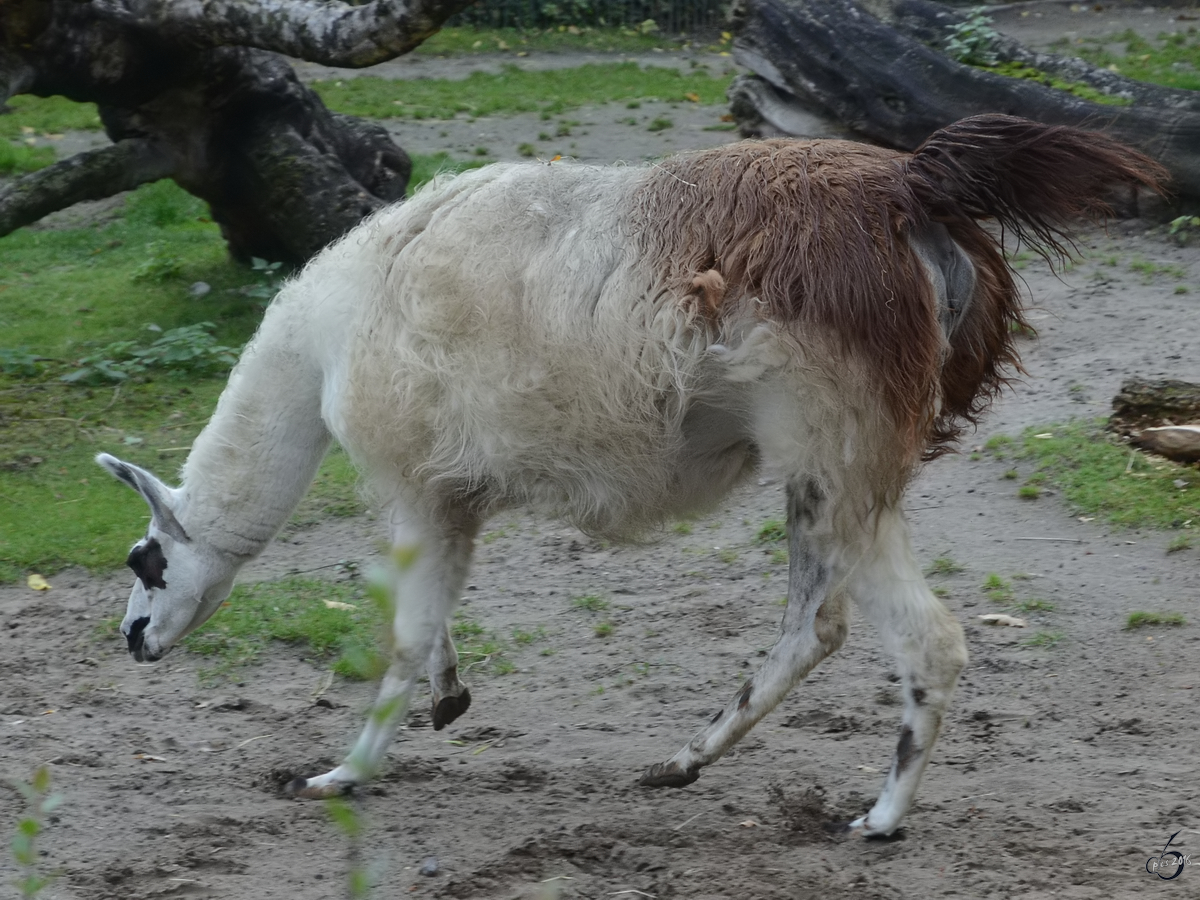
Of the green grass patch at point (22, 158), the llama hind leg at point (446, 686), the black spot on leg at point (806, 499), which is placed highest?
the black spot on leg at point (806, 499)

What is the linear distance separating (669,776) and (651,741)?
0.43m

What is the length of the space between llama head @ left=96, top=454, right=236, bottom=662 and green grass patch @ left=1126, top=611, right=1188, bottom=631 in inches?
129

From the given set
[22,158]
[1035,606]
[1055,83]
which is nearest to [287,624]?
[1035,606]

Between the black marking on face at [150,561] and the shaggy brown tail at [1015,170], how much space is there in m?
2.70

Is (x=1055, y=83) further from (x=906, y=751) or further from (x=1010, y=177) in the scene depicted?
(x=906, y=751)

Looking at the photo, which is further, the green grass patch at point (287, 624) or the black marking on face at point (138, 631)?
the green grass patch at point (287, 624)

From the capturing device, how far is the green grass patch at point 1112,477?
566cm

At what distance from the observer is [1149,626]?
4.89 meters

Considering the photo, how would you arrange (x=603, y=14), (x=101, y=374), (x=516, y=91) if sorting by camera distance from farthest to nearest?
1. (x=603, y=14)
2. (x=516, y=91)
3. (x=101, y=374)

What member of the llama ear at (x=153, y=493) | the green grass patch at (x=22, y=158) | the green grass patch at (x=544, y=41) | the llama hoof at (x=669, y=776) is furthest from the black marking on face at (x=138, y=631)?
the green grass patch at (x=544, y=41)

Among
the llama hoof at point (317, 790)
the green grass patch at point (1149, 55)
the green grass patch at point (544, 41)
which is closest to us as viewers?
the llama hoof at point (317, 790)

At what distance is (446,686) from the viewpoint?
176 inches

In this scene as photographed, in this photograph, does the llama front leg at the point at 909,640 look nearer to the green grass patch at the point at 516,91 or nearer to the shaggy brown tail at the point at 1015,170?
the shaggy brown tail at the point at 1015,170

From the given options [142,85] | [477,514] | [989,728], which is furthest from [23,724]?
[142,85]
